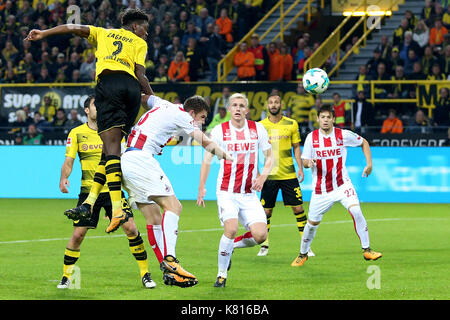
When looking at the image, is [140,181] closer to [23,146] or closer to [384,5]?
[23,146]

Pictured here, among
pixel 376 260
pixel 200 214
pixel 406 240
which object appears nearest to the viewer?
pixel 376 260

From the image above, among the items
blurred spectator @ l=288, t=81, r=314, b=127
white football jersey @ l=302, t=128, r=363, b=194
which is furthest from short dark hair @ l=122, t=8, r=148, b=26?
blurred spectator @ l=288, t=81, r=314, b=127

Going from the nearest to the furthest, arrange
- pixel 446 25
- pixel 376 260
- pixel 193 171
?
pixel 376 260 < pixel 193 171 < pixel 446 25

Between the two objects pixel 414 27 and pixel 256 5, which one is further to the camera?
pixel 256 5

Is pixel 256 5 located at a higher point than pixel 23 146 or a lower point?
higher

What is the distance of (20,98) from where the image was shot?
75.6 feet

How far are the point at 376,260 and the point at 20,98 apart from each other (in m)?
14.7

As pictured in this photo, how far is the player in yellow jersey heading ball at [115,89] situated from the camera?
25.9ft

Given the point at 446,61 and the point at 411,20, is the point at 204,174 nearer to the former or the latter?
the point at 446,61

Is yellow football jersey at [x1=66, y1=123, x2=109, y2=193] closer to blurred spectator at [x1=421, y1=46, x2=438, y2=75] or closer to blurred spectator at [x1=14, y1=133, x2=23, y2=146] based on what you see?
blurred spectator at [x1=421, y1=46, x2=438, y2=75]

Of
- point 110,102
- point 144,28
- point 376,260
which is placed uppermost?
point 144,28

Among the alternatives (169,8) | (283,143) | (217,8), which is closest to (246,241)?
(283,143)

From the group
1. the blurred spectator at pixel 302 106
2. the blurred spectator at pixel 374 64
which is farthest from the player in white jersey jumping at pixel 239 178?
the blurred spectator at pixel 374 64

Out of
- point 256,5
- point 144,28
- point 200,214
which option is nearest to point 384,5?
point 256,5
